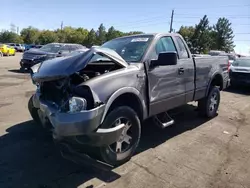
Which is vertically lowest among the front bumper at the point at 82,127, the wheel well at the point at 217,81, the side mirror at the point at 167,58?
the front bumper at the point at 82,127

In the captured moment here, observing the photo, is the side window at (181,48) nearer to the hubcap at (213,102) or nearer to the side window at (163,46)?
the side window at (163,46)

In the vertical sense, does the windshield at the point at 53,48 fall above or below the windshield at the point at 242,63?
above

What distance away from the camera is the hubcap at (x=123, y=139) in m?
3.62

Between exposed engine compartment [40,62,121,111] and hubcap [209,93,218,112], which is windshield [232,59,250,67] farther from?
exposed engine compartment [40,62,121,111]

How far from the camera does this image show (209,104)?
6.30m

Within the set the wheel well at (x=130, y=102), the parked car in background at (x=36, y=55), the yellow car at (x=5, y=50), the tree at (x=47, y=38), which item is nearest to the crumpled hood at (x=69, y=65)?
the wheel well at (x=130, y=102)

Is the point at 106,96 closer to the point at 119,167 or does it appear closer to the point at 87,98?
the point at 87,98

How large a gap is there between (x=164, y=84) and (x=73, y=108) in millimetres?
1931

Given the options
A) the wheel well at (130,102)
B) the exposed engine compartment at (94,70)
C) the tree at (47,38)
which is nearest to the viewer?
the exposed engine compartment at (94,70)

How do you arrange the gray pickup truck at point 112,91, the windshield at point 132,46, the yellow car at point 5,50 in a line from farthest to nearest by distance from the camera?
the yellow car at point 5,50 → the windshield at point 132,46 → the gray pickup truck at point 112,91

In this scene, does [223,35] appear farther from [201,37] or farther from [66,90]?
[66,90]

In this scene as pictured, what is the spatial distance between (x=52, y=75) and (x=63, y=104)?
0.45 meters

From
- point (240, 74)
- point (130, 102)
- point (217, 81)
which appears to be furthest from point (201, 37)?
point (130, 102)

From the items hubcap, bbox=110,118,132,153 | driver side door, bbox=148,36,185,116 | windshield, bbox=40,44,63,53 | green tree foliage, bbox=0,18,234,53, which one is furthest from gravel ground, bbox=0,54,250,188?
green tree foliage, bbox=0,18,234,53
